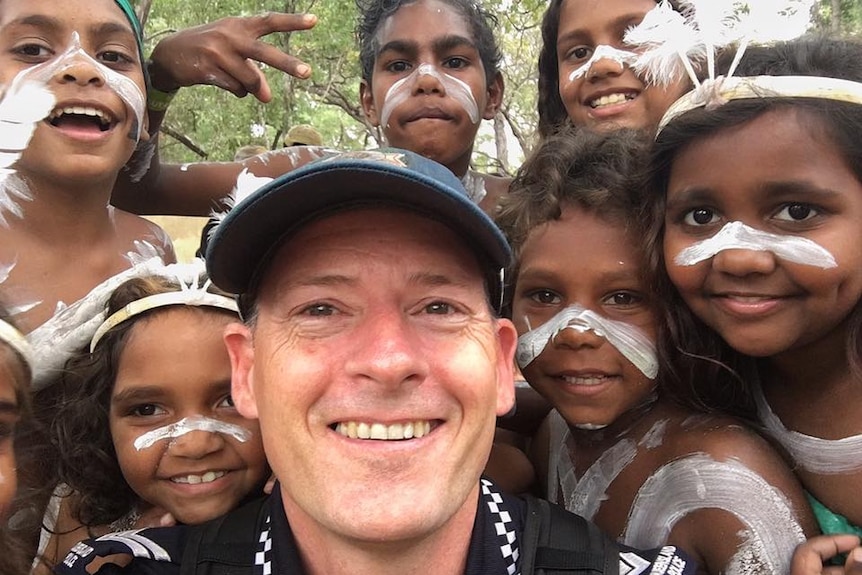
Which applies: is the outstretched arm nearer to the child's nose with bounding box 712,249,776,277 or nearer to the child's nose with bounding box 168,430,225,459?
the child's nose with bounding box 168,430,225,459

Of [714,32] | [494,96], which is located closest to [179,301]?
[714,32]

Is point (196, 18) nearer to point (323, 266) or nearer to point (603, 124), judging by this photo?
point (603, 124)

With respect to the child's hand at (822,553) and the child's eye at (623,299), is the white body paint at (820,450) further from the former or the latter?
the child's eye at (623,299)

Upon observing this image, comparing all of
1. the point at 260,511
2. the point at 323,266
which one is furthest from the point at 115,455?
the point at 323,266

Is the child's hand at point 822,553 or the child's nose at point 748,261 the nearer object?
the child's hand at point 822,553

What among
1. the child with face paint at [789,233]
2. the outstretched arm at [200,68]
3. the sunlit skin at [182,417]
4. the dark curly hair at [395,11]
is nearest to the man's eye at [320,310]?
the sunlit skin at [182,417]

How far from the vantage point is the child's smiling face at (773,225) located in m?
2.17

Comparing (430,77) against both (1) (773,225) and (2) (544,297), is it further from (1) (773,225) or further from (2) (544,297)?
(1) (773,225)

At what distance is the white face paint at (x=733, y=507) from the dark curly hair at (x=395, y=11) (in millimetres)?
2885

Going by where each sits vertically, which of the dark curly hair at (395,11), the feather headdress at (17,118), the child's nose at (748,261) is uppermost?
the dark curly hair at (395,11)

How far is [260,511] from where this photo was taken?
1926 millimetres

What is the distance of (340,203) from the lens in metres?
1.75

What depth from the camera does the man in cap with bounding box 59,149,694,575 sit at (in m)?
1.63

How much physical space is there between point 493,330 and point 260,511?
74cm
